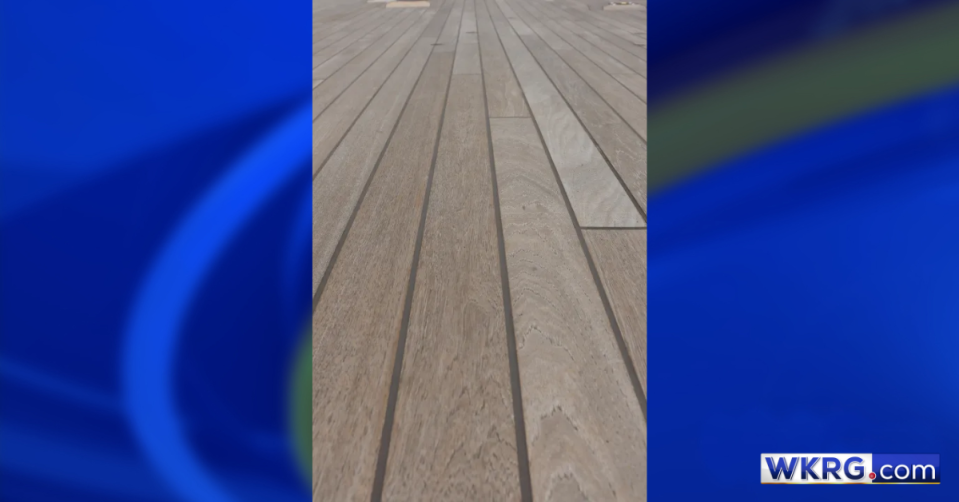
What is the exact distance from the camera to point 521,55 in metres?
2.94

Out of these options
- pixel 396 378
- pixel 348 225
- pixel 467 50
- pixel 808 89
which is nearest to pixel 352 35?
pixel 467 50

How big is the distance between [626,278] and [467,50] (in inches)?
87.4

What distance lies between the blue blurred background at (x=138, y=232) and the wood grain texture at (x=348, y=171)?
470mm

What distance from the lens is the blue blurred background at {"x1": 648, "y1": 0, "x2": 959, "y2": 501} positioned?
0.59 meters

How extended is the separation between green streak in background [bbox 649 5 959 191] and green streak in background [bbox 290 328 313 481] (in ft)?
0.95

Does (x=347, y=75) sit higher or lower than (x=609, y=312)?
higher

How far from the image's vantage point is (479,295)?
991mm

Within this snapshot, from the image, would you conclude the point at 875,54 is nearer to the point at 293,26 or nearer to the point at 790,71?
the point at 790,71

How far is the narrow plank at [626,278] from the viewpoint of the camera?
2.87 ft

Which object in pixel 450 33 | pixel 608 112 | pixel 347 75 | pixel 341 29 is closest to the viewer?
pixel 608 112

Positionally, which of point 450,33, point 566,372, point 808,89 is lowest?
point 566,372

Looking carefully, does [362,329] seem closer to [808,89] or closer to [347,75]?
[808,89]

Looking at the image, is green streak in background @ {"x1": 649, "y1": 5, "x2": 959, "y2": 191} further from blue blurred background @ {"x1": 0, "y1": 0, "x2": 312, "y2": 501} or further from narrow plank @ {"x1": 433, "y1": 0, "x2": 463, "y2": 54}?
narrow plank @ {"x1": 433, "y1": 0, "x2": 463, "y2": 54}

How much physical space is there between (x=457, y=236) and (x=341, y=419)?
1.58ft
